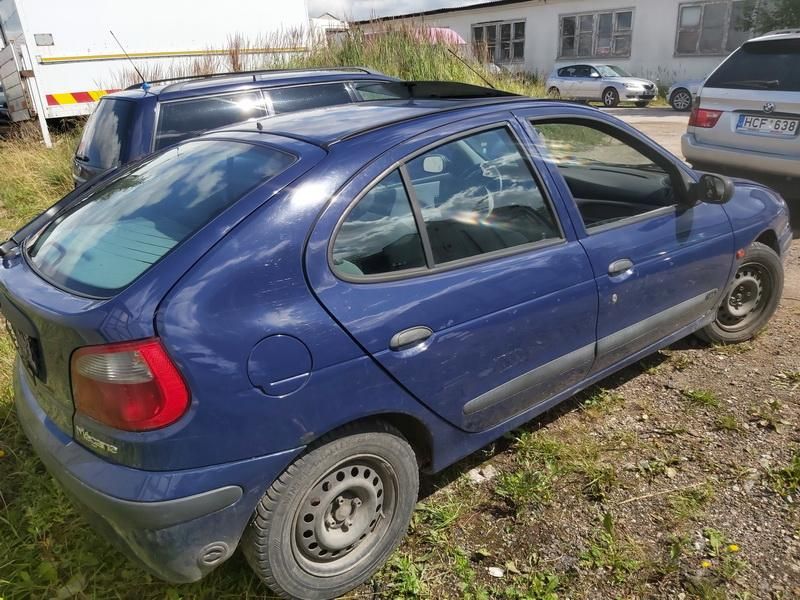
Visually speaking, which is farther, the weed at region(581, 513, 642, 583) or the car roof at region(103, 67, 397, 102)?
the car roof at region(103, 67, 397, 102)

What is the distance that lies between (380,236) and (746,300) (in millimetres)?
2774

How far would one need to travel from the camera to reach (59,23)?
29.3 feet

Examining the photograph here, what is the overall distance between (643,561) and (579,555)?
0.75ft

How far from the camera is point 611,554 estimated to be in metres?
2.31

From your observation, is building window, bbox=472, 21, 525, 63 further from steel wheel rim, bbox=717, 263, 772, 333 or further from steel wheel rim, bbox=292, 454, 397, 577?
steel wheel rim, bbox=292, 454, 397, 577

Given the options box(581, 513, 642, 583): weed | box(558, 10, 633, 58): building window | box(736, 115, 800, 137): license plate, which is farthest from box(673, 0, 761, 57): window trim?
box(581, 513, 642, 583): weed

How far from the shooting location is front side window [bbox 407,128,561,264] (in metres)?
2.27

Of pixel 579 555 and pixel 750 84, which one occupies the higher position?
pixel 750 84

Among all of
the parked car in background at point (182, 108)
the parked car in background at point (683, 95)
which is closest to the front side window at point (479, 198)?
the parked car in background at point (182, 108)

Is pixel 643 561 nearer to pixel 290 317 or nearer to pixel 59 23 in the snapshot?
pixel 290 317

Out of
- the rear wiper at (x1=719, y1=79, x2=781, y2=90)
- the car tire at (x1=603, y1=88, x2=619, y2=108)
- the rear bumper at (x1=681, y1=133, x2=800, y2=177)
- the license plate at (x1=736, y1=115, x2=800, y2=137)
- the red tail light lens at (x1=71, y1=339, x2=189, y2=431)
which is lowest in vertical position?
the car tire at (x1=603, y1=88, x2=619, y2=108)

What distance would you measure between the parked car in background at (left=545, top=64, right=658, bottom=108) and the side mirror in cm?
1817

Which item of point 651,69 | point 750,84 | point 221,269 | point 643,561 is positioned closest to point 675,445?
point 643,561

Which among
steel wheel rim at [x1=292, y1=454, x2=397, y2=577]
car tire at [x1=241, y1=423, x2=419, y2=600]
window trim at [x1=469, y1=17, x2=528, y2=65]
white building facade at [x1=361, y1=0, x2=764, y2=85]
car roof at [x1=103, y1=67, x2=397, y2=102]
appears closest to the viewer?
car tire at [x1=241, y1=423, x2=419, y2=600]
